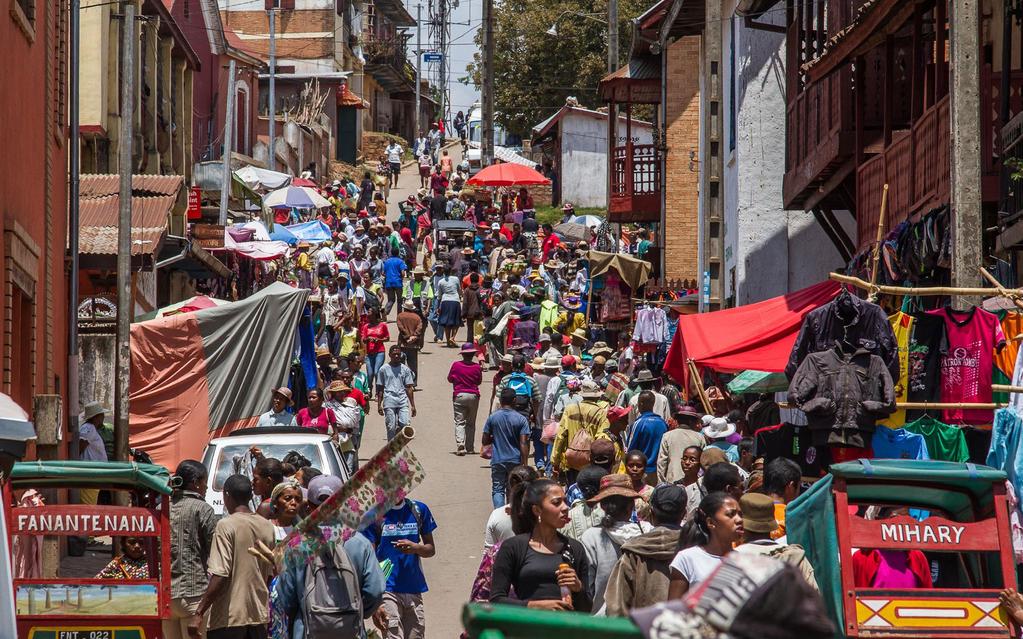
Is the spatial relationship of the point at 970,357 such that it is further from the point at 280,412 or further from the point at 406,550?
the point at 280,412

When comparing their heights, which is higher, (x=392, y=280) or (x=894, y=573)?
(x=392, y=280)

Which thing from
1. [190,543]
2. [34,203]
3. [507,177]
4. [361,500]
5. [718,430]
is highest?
[507,177]

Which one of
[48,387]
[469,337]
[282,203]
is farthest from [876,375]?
[282,203]

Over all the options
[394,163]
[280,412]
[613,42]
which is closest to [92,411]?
[280,412]

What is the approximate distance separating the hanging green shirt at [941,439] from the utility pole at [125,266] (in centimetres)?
1044

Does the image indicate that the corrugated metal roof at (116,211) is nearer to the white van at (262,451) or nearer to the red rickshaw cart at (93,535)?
the white van at (262,451)

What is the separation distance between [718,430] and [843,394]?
4619mm

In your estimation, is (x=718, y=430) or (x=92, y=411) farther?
(x=92, y=411)

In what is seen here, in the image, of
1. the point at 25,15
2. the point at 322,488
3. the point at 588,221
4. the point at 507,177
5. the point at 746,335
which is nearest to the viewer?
the point at 322,488

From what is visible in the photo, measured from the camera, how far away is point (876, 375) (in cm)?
1048

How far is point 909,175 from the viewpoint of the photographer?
15062 millimetres

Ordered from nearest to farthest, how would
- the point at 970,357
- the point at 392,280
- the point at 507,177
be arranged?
the point at 970,357 → the point at 392,280 → the point at 507,177

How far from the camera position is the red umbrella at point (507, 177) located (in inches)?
1748

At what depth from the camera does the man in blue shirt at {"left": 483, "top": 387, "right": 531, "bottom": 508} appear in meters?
16.9
